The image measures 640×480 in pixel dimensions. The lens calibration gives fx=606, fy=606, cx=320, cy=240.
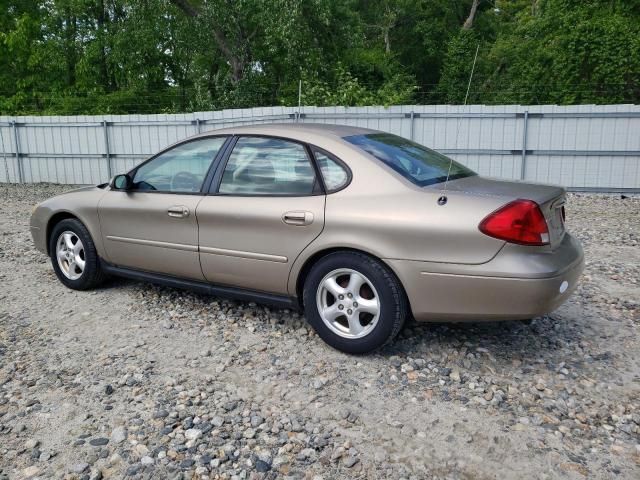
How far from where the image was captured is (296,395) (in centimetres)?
355

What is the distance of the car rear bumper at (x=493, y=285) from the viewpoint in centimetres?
347

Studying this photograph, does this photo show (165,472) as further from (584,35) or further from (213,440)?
(584,35)

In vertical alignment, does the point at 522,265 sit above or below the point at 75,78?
below

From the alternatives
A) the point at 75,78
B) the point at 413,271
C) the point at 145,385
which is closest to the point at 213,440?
the point at 145,385

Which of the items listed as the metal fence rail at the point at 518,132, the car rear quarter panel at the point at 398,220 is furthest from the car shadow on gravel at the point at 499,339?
the metal fence rail at the point at 518,132

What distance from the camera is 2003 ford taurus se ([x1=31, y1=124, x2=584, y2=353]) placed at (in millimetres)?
3543

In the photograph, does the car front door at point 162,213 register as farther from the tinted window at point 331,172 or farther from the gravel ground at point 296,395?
the tinted window at point 331,172

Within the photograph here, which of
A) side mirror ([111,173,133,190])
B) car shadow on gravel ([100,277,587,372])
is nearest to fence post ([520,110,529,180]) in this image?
car shadow on gravel ([100,277,587,372])

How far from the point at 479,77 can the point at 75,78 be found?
698 inches

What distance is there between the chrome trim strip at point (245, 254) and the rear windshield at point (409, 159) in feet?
3.13

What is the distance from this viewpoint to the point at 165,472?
111 inches

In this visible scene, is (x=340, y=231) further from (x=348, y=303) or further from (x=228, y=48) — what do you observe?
(x=228, y=48)

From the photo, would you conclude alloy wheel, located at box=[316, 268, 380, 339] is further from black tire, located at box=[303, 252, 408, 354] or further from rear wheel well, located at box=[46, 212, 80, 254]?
rear wheel well, located at box=[46, 212, 80, 254]

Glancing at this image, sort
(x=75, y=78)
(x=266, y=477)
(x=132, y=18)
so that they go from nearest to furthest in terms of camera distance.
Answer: (x=266, y=477), (x=132, y=18), (x=75, y=78)
